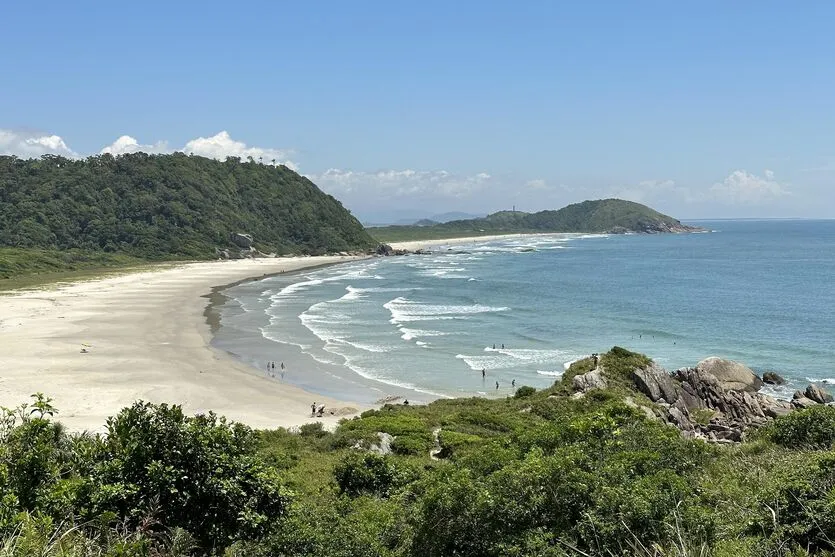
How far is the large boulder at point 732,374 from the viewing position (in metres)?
37.1

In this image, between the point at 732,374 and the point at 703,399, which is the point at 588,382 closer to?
the point at 703,399

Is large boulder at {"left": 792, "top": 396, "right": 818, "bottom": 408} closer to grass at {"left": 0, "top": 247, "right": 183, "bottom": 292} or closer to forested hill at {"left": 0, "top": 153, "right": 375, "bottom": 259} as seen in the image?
grass at {"left": 0, "top": 247, "right": 183, "bottom": 292}

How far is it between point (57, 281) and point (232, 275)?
24967mm

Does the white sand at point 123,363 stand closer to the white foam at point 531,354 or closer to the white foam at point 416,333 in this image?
the white foam at point 416,333

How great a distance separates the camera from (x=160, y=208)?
15062 centimetres

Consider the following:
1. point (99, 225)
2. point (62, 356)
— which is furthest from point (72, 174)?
point (62, 356)

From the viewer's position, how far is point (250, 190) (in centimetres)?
18188

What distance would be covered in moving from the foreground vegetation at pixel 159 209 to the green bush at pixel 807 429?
125590 millimetres

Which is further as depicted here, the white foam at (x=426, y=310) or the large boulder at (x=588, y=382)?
the white foam at (x=426, y=310)

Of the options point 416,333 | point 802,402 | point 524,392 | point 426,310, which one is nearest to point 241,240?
point 426,310

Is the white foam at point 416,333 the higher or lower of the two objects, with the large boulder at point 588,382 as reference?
lower

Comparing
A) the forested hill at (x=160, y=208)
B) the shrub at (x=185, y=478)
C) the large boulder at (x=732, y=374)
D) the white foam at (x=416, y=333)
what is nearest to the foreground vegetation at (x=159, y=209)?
the forested hill at (x=160, y=208)

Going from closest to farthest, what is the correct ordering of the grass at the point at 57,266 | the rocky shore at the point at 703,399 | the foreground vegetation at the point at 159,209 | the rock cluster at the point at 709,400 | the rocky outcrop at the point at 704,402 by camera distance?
the rocky shore at the point at 703,399 → the rocky outcrop at the point at 704,402 → the rock cluster at the point at 709,400 → the grass at the point at 57,266 → the foreground vegetation at the point at 159,209

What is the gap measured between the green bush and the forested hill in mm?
127698
